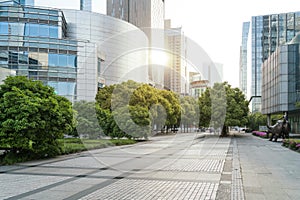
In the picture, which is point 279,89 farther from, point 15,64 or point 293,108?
point 15,64

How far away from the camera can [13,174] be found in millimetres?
11117

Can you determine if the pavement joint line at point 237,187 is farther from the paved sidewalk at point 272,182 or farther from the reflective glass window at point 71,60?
the reflective glass window at point 71,60

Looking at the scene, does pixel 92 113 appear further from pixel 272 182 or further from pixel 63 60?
pixel 63 60

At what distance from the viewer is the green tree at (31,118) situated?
13500 mm

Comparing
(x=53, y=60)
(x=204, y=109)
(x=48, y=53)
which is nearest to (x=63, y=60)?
(x=53, y=60)

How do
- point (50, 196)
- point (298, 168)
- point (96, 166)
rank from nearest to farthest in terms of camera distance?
point (50, 196), point (298, 168), point (96, 166)

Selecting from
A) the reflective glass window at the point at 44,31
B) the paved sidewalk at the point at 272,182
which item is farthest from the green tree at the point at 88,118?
the reflective glass window at the point at 44,31

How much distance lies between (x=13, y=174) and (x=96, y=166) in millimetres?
3269

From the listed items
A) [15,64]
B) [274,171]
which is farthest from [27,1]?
[274,171]

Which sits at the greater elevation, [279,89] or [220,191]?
[279,89]

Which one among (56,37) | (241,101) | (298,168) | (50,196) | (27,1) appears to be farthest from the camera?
(27,1)

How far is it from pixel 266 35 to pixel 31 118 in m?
90.4

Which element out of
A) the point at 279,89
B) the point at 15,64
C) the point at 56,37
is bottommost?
the point at 279,89

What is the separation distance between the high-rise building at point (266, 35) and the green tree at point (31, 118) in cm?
7847
